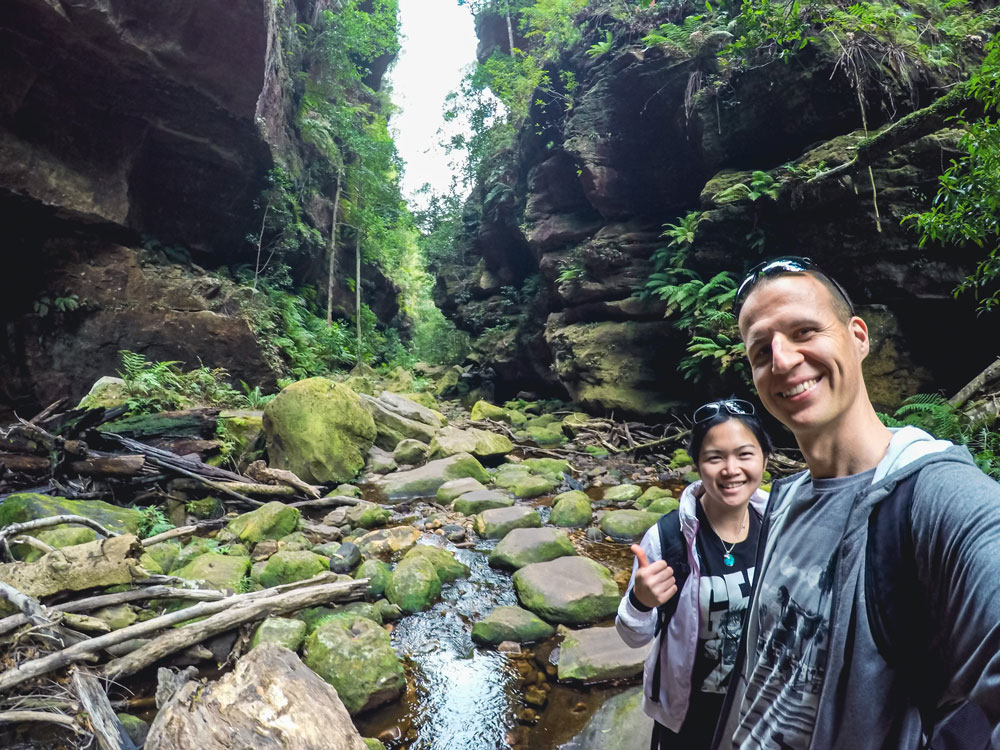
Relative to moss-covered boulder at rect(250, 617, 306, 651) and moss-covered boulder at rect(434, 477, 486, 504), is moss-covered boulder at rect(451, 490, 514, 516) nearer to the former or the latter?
moss-covered boulder at rect(434, 477, 486, 504)

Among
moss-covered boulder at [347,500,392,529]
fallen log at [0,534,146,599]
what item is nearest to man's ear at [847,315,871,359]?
fallen log at [0,534,146,599]

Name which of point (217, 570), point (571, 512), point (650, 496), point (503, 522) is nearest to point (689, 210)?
point (650, 496)

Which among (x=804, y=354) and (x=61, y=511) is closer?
(x=804, y=354)

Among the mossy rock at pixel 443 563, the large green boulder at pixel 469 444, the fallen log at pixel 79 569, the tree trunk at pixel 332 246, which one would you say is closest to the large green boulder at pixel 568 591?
the mossy rock at pixel 443 563

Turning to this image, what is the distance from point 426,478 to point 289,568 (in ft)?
10.8

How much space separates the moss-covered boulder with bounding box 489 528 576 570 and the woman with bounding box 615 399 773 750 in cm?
280

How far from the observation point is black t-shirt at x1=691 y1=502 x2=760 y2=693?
5.34ft

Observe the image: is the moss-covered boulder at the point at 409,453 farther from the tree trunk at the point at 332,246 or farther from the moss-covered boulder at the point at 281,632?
the tree trunk at the point at 332,246

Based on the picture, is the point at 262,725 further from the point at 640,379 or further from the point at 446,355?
the point at 446,355

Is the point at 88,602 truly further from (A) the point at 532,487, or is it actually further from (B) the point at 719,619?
→ (A) the point at 532,487

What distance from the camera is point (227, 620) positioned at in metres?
3.11

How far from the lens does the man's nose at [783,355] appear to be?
0.97 metres

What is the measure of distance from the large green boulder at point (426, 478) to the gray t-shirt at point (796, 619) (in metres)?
6.15

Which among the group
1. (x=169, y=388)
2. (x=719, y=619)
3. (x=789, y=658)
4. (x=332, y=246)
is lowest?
(x=169, y=388)
